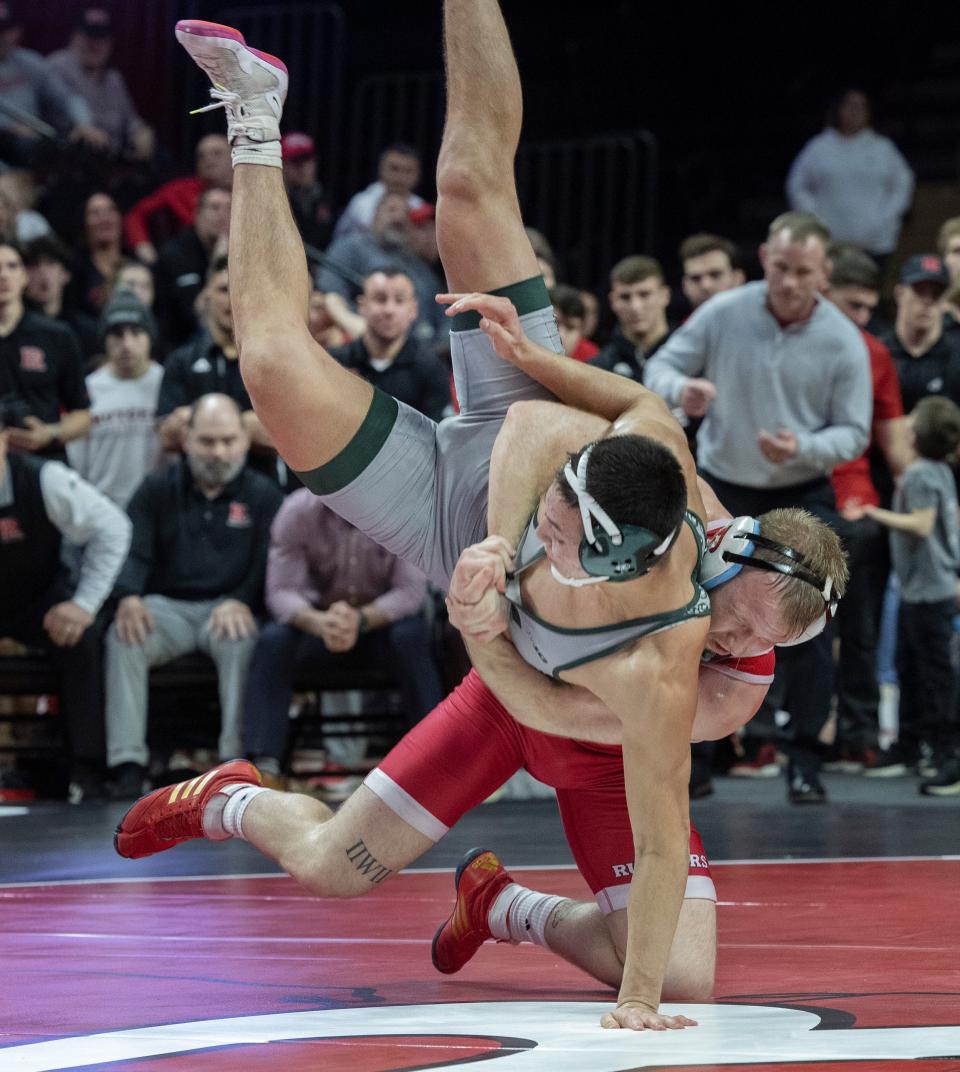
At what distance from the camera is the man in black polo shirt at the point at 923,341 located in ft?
24.9

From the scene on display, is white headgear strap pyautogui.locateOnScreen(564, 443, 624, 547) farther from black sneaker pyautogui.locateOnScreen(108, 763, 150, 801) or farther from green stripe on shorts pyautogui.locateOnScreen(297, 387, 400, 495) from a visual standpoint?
black sneaker pyautogui.locateOnScreen(108, 763, 150, 801)

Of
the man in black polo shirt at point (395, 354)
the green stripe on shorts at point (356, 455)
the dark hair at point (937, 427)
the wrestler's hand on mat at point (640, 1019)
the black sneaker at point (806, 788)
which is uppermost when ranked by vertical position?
the green stripe on shorts at point (356, 455)

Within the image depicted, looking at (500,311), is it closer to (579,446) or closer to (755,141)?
(579,446)

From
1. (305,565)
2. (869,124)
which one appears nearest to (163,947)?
(305,565)

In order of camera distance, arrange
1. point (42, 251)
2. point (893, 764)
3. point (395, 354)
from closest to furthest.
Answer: point (395, 354) → point (893, 764) → point (42, 251)

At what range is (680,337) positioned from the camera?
6492 millimetres

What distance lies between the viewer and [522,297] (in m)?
3.66

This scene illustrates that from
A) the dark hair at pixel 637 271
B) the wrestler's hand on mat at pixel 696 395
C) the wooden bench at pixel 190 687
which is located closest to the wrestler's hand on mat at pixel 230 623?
the wooden bench at pixel 190 687

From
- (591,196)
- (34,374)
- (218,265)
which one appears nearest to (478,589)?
(34,374)

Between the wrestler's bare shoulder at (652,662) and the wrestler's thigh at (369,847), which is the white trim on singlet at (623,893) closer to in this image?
the wrestler's thigh at (369,847)

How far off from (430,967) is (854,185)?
7.40 m

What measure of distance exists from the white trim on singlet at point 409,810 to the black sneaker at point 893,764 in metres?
4.03

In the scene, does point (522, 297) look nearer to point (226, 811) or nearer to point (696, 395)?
point (226, 811)

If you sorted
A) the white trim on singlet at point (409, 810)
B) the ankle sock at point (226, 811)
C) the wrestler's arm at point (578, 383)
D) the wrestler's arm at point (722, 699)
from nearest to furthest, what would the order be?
the wrestler's arm at point (578, 383) → the wrestler's arm at point (722, 699) → the white trim on singlet at point (409, 810) → the ankle sock at point (226, 811)
